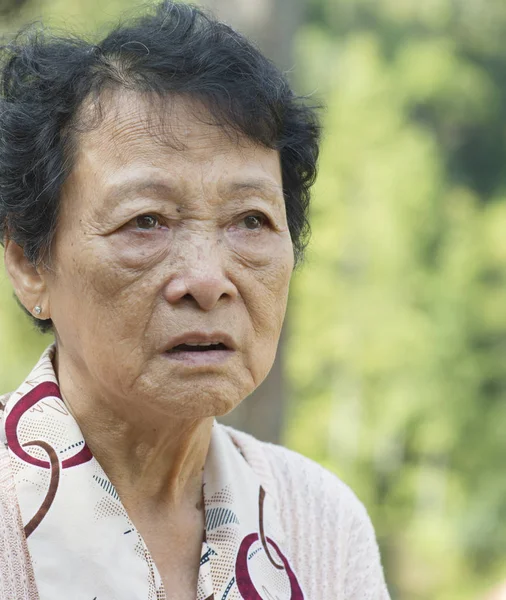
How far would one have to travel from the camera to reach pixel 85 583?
211cm

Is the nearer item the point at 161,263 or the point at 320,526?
the point at 161,263

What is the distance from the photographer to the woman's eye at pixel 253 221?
2.35 m

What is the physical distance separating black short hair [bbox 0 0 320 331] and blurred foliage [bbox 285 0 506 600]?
22.4 m

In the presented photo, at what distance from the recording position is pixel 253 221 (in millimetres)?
2363

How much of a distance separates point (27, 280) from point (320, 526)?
101cm

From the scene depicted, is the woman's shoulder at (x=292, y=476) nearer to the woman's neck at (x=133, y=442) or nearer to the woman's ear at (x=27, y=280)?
the woman's neck at (x=133, y=442)

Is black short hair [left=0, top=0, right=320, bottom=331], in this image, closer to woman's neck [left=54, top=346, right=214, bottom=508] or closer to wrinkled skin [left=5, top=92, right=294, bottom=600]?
wrinkled skin [left=5, top=92, right=294, bottom=600]

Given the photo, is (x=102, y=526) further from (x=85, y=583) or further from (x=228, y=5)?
(x=228, y=5)

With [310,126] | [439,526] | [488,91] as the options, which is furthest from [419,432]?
[310,126]

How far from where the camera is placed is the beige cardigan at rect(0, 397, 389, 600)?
257 cm

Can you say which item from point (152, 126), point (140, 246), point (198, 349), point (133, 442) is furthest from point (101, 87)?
point (133, 442)

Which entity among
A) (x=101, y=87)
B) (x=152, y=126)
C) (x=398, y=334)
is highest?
(x=398, y=334)

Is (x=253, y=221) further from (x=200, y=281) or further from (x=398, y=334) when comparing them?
(x=398, y=334)

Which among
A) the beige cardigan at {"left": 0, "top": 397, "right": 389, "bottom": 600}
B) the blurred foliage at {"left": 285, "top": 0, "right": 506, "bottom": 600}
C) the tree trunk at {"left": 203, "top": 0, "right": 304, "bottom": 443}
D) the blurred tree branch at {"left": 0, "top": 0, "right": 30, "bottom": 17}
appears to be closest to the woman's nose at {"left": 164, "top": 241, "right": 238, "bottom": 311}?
the beige cardigan at {"left": 0, "top": 397, "right": 389, "bottom": 600}
